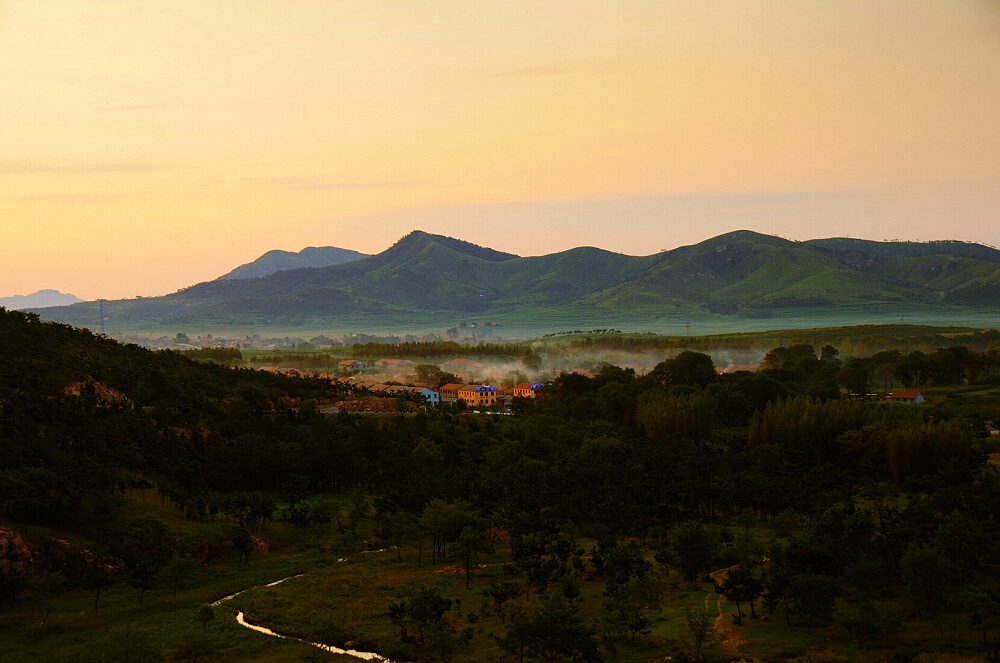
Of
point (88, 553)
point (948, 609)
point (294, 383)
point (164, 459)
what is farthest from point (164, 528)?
point (294, 383)

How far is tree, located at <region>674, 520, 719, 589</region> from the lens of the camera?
4131cm

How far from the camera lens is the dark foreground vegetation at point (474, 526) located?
34.3 meters

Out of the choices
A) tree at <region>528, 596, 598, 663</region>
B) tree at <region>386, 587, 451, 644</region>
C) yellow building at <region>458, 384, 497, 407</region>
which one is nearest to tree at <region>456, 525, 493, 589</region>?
tree at <region>386, 587, 451, 644</region>

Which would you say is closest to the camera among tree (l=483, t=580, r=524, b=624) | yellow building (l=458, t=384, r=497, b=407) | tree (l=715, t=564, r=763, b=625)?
tree (l=715, t=564, r=763, b=625)

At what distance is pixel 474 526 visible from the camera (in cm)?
4859

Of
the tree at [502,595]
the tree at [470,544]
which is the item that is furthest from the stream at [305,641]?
the tree at [470,544]

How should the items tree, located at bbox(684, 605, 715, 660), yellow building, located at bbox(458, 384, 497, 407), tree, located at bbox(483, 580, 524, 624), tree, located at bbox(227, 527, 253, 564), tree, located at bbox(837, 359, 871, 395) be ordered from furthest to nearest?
yellow building, located at bbox(458, 384, 497, 407)
tree, located at bbox(837, 359, 871, 395)
tree, located at bbox(227, 527, 253, 564)
tree, located at bbox(483, 580, 524, 624)
tree, located at bbox(684, 605, 715, 660)

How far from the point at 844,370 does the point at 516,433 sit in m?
51.5

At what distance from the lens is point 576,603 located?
127 feet

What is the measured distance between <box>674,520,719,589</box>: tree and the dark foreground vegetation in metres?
0.11

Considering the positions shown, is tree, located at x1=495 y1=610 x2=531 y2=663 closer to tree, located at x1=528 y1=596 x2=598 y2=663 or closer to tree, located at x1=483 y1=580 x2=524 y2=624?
tree, located at x1=528 y1=596 x2=598 y2=663

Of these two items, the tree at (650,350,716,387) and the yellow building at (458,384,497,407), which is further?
the yellow building at (458,384,497,407)

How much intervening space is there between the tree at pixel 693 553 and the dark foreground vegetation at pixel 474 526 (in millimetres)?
108

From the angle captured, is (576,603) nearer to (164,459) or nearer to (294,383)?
(164,459)
